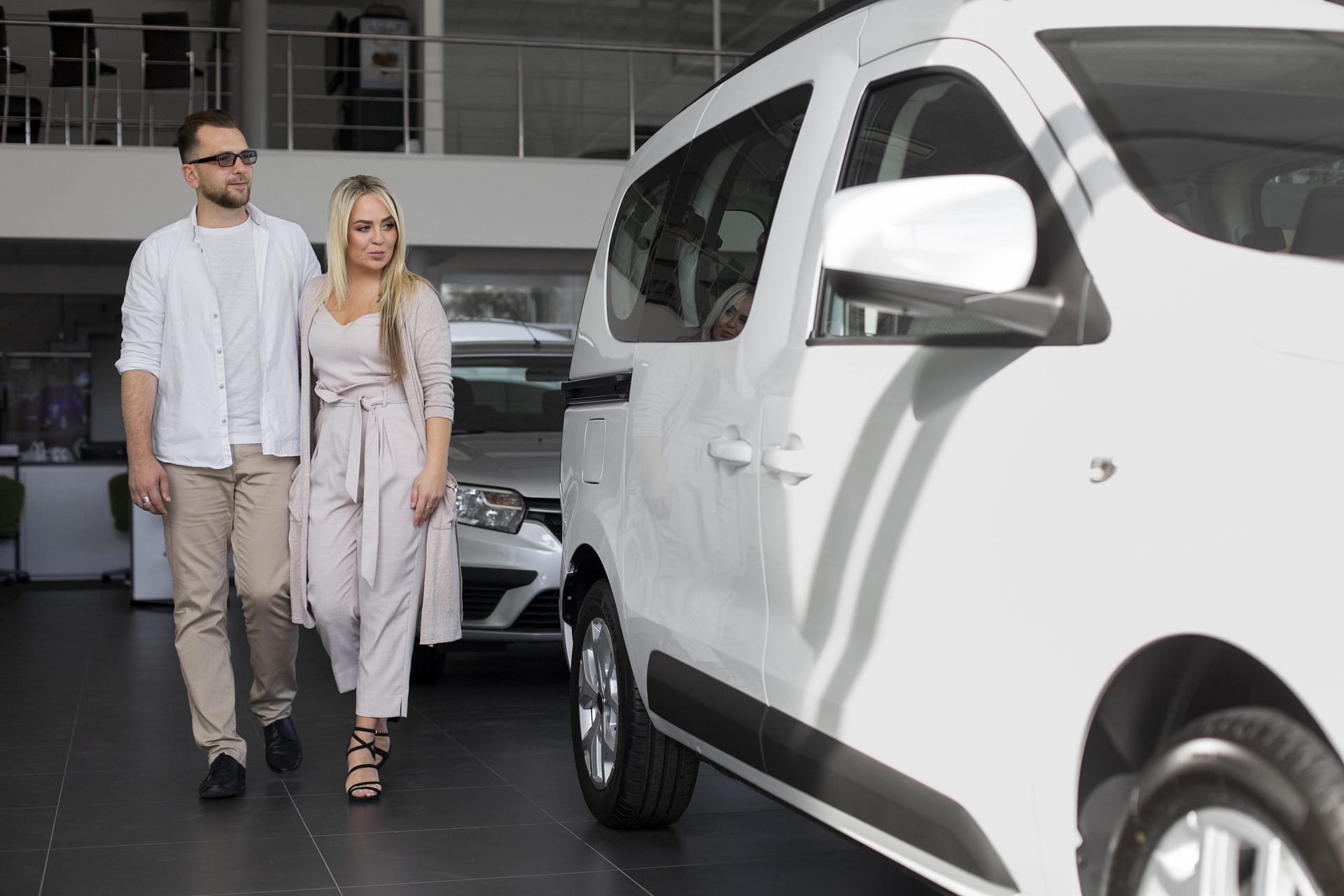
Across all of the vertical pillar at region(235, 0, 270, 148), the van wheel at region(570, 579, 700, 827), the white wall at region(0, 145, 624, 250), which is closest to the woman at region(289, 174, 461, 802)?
the van wheel at region(570, 579, 700, 827)

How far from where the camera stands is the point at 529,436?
6.23 m

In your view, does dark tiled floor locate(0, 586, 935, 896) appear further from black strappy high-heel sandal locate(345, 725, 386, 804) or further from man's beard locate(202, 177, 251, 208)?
man's beard locate(202, 177, 251, 208)

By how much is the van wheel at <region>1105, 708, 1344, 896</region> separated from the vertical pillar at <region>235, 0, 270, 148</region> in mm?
10982

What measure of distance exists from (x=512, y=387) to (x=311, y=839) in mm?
3403

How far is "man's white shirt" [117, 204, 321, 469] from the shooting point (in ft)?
13.4

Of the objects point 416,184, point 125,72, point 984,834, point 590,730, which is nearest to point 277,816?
point 590,730

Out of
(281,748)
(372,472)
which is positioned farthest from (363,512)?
(281,748)

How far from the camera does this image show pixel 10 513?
37.5 feet

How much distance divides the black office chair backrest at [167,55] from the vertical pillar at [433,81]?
77.0 inches

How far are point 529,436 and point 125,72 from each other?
14705 mm

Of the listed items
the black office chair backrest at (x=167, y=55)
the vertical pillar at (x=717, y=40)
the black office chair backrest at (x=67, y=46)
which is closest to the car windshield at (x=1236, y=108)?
the black office chair backrest at (x=167, y=55)

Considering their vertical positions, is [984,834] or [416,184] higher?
[416,184]

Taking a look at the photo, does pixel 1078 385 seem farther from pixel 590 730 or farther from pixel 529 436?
pixel 529 436

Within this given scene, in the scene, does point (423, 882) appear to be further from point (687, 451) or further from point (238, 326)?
point (238, 326)
